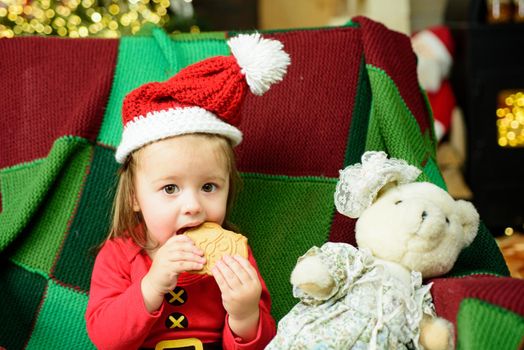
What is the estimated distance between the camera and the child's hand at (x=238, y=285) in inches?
39.6

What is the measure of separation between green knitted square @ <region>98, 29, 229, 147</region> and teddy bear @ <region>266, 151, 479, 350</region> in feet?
1.61

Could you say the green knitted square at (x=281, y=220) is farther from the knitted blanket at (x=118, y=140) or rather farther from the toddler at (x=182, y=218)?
the toddler at (x=182, y=218)

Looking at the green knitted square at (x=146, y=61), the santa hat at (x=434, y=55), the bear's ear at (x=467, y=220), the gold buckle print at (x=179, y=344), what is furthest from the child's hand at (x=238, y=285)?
the santa hat at (x=434, y=55)

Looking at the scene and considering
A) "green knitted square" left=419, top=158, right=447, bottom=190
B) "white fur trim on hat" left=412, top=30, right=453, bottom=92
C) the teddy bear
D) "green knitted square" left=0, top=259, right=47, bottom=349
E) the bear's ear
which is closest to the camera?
the teddy bear

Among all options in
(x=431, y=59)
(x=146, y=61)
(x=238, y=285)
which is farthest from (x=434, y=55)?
(x=238, y=285)

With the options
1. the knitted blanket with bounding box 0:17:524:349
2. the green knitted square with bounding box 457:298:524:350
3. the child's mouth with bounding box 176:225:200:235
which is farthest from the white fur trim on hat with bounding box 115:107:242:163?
the green knitted square with bounding box 457:298:524:350

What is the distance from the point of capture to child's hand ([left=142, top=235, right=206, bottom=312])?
1006mm

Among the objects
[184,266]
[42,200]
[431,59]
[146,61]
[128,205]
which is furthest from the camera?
[431,59]

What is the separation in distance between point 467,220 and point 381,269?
0.18 metres

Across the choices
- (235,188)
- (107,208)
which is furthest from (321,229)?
(107,208)

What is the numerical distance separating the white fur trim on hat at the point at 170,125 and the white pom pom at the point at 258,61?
0.09 metres

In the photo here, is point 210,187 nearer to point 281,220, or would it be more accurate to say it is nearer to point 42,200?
point 281,220

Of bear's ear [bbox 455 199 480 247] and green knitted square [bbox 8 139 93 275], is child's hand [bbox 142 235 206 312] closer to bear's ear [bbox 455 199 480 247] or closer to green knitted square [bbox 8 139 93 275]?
green knitted square [bbox 8 139 93 275]

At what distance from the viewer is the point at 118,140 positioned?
1.34 meters
